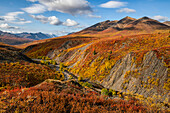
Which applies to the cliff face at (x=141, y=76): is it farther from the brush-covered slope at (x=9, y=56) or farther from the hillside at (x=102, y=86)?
the brush-covered slope at (x=9, y=56)

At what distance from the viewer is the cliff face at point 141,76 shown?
2350 centimetres

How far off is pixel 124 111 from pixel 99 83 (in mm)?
27302

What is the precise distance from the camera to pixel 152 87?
77.1ft

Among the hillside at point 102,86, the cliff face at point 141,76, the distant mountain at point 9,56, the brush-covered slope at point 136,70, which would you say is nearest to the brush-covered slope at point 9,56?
the distant mountain at point 9,56

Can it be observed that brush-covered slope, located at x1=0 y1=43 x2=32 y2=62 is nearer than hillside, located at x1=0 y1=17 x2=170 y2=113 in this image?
No

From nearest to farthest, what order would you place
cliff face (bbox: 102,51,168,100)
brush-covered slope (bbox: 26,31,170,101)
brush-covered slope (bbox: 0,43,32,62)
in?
cliff face (bbox: 102,51,168,100), brush-covered slope (bbox: 26,31,170,101), brush-covered slope (bbox: 0,43,32,62)

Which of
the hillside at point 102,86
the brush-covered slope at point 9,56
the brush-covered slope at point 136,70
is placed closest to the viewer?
the hillside at point 102,86

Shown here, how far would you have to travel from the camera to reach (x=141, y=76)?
2664 cm

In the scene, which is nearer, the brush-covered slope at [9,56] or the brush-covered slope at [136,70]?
the brush-covered slope at [136,70]

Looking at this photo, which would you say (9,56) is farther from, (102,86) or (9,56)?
(102,86)

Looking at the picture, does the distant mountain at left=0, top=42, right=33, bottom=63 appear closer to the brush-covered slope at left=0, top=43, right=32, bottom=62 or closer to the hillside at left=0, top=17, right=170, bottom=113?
the brush-covered slope at left=0, top=43, right=32, bottom=62

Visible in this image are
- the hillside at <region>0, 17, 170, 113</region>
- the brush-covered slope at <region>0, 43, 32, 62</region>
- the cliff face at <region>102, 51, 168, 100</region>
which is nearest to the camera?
the hillside at <region>0, 17, 170, 113</region>

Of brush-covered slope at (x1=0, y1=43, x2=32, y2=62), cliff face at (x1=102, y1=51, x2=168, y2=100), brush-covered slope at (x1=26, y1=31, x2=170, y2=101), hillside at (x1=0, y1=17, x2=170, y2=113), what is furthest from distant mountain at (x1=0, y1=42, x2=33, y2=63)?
cliff face at (x1=102, y1=51, x2=168, y2=100)

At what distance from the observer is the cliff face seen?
2350 cm
